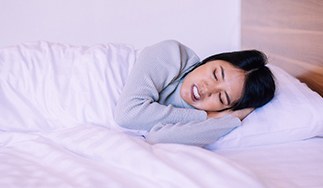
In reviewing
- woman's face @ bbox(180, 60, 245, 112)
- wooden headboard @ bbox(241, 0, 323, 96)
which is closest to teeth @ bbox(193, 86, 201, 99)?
woman's face @ bbox(180, 60, 245, 112)

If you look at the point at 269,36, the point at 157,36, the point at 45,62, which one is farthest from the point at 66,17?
the point at 269,36

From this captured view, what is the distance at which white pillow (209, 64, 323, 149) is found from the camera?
965 millimetres

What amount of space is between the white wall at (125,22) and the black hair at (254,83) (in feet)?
2.51

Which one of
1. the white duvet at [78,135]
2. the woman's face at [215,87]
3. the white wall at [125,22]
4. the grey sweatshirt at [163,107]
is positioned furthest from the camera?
the white wall at [125,22]

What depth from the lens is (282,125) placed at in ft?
3.18

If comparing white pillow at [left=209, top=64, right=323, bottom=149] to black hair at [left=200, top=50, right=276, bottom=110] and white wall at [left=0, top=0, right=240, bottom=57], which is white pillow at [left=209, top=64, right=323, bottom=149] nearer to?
black hair at [left=200, top=50, right=276, bottom=110]

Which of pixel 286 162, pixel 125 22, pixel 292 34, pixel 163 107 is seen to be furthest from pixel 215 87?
pixel 125 22

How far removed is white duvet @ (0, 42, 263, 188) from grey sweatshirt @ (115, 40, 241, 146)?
2.6 inches

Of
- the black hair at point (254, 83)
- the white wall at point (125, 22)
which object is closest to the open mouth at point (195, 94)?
the black hair at point (254, 83)

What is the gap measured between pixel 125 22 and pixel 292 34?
87cm

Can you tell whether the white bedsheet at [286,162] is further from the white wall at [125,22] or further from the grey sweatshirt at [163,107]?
the white wall at [125,22]

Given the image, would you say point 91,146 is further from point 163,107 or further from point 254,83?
point 254,83

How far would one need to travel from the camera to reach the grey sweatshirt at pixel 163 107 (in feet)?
3.02

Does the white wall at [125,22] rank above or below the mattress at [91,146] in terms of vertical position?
above
